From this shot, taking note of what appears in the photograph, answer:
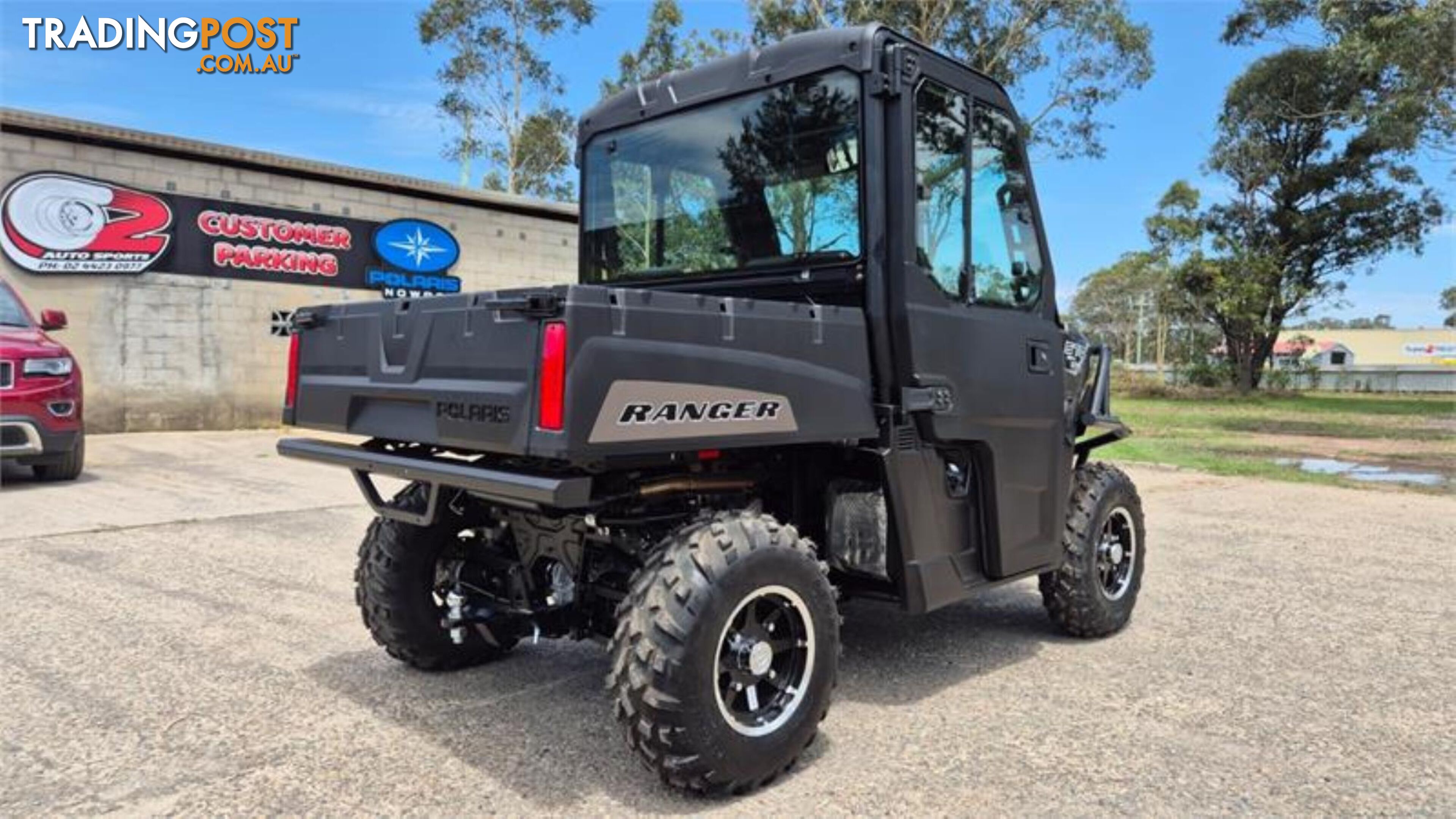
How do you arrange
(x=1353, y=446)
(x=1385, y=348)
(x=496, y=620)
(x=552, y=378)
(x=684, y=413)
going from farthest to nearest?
(x=1385, y=348)
(x=1353, y=446)
(x=496, y=620)
(x=684, y=413)
(x=552, y=378)

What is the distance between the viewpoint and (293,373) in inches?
150

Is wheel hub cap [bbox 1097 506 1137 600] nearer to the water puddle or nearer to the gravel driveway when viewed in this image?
the gravel driveway

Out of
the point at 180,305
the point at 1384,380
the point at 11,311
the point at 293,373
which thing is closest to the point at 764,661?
the point at 293,373

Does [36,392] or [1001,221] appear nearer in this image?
[1001,221]

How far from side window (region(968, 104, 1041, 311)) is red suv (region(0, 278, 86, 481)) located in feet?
27.8

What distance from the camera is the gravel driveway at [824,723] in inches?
121

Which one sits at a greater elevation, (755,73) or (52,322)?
(755,73)

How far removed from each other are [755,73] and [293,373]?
2.16 m

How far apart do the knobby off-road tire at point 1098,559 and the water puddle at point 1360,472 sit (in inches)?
362

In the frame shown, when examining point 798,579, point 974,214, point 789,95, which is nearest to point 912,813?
point 798,579

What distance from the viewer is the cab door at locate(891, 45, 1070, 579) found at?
368cm

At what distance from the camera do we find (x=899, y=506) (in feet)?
12.0

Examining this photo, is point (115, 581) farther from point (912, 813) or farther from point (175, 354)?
point (175, 354)

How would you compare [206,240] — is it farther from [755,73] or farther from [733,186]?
[755,73]
